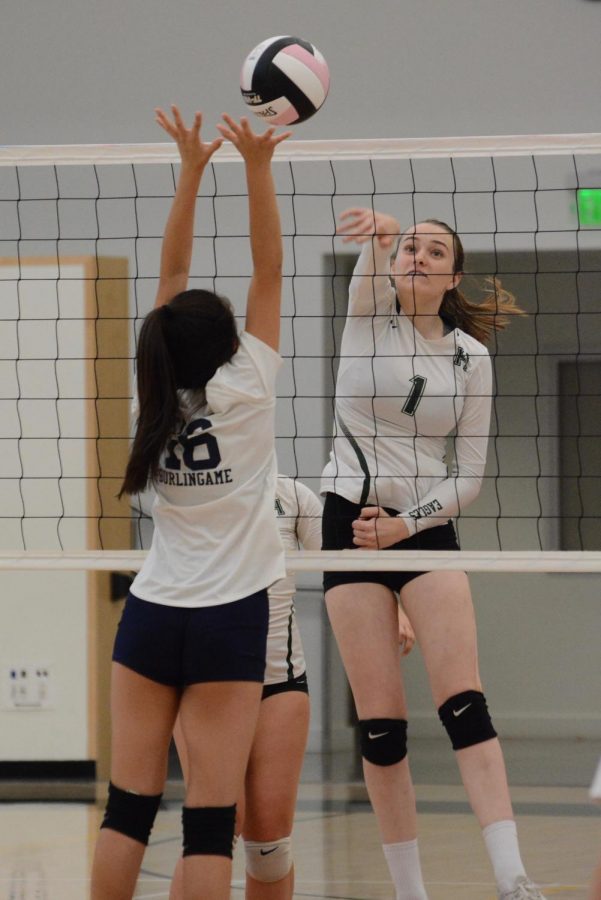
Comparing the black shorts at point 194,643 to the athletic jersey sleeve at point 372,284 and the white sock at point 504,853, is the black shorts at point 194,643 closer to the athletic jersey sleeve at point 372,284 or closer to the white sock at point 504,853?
the white sock at point 504,853

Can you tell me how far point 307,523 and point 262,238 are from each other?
3.82 ft

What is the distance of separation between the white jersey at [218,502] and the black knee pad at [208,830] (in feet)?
1.41

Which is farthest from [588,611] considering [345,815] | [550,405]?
[345,815]

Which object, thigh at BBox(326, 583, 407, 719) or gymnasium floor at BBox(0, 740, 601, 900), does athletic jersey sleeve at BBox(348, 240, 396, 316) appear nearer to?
thigh at BBox(326, 583, 407, 719)

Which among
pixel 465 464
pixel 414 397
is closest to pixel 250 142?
pixel 414 397

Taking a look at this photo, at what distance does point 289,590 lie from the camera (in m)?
3.71

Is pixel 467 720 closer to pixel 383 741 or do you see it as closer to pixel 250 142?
pixel 383 741

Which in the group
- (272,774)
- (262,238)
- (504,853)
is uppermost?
(262,238)

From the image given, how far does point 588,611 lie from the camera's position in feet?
30.2

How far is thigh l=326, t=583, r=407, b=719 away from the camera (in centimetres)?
363

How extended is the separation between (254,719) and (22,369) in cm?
460

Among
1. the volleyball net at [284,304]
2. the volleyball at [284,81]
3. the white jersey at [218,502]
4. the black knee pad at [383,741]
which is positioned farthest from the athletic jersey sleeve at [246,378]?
the volleyball net at [284,304]

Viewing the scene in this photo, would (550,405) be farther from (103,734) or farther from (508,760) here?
(103,734)

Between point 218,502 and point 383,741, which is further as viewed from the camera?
point 383,741
